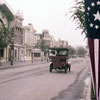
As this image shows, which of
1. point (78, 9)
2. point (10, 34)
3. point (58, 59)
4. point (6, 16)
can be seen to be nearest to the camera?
point (78, 9)

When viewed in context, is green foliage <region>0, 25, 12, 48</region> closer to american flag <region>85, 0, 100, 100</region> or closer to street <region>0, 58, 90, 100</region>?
street <region>0, 58, 90, 100</region>

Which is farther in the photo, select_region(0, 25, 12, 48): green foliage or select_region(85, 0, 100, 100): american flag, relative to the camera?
select_region(0, 25, 12, 48): green foliage

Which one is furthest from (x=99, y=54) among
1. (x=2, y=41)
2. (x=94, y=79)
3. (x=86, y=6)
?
(x=2, y=41)

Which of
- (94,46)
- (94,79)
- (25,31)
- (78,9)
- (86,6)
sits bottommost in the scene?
(94,79)

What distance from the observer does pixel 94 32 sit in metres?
2.45

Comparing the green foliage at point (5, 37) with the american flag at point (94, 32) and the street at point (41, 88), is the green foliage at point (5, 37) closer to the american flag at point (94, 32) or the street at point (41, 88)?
the street at point (41, 88)

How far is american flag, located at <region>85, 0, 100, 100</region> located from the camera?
2.42m

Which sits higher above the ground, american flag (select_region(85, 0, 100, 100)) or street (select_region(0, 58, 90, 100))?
american flag (select_region(85, 0, 100, 100))

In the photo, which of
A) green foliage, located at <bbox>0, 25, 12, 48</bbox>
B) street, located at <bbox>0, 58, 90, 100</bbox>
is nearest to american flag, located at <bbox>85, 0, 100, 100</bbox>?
street, located at <bbox>0, 58, 90, 100</bbox>

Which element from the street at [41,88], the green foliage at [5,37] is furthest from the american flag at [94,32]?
the green foliage at [5,37]

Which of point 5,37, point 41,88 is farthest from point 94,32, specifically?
point 5,37

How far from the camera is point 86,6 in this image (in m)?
2.43

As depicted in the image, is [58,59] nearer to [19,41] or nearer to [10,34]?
[10,34]

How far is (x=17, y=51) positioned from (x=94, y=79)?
57.6 meters
